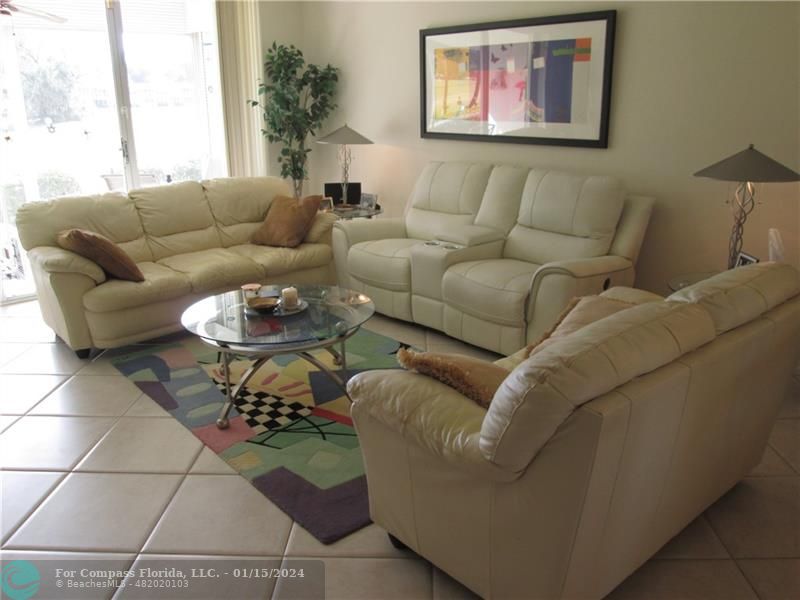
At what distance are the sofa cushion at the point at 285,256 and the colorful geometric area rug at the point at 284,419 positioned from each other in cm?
69

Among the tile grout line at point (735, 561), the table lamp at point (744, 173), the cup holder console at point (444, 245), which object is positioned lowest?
the tile grout line at point (735, 561)

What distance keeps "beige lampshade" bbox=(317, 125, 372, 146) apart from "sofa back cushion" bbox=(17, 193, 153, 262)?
1.64 m

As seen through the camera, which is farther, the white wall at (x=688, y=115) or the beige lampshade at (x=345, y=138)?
the beige lampshade at (x=345, y=138)

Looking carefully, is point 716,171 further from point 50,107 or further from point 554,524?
point 50,107

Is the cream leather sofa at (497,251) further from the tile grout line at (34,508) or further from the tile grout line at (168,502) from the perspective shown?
the tile grout line at (34,508)

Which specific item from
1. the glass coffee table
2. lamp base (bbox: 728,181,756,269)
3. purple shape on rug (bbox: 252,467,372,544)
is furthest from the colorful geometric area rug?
lamp base (bbox: 728,181,756,269)

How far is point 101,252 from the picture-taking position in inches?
143

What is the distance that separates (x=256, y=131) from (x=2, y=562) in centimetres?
445

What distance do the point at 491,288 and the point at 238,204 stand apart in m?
2.20

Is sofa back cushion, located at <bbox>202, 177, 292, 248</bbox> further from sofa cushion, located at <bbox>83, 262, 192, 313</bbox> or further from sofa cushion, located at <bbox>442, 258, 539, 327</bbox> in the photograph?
sofa cushion, located at <bbox>442, 258, 539, 327</bbox>

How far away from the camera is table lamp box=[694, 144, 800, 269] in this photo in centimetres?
296

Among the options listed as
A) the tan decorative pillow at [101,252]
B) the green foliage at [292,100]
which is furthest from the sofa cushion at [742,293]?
the green foliage at [292,100]

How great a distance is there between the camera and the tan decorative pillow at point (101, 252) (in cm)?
359

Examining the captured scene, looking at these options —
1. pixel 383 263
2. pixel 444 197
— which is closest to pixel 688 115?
pixel 444 197
